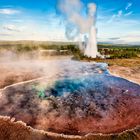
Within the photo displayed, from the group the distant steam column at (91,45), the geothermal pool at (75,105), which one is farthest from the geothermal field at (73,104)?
the distant steam column at (91,45)

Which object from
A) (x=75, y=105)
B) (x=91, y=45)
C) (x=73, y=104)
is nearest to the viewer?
(x=75, y=105)

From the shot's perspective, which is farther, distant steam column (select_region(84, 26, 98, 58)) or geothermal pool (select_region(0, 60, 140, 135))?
distant steam column (select_region(84, 26, 98, 58))

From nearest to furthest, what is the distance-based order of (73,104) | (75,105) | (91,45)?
(75,105) → (73,104) → (91,45)

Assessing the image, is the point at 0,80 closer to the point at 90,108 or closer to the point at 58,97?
the point at 58,97

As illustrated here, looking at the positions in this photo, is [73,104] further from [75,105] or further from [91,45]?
[91,45]

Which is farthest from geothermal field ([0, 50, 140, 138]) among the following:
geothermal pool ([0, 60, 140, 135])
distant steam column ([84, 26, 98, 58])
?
distant steam column ([84, 26, 98, 58])

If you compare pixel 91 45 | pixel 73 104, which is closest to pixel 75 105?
pixel 73 104

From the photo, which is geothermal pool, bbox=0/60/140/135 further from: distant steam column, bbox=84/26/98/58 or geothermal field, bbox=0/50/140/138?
distant steam column, bbox=84/26/98/58

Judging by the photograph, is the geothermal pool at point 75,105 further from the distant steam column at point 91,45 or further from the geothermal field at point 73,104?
the distant steam column at point 91,45

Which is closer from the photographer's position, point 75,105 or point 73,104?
point 75,105

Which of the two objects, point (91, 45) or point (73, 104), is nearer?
point (73, 104)
